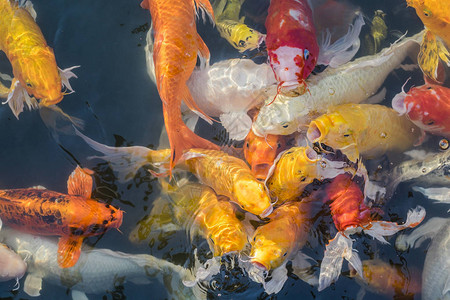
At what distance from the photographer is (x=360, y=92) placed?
3.90 m

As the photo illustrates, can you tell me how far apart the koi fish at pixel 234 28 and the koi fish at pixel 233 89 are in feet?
0.93

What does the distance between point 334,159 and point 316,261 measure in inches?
37.1

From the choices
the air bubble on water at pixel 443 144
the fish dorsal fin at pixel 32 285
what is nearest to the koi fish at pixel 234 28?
the air bubble on water at pixel 443 144

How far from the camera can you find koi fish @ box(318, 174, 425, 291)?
349cm

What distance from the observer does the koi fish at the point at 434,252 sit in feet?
11.3

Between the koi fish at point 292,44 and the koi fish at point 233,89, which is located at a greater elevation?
the koi fish at point 292,44

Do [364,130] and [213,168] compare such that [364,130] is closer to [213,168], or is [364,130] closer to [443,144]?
[443,144]

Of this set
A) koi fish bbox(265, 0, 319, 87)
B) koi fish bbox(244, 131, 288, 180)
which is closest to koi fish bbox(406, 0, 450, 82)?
koi fish bbox(265, 0, 319, 87)

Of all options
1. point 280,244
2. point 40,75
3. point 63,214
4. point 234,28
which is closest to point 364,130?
point 280,244

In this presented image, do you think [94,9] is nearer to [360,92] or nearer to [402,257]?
[360,92]

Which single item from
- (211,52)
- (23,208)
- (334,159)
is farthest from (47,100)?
(334,159)

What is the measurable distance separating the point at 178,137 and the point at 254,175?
30.8 inches

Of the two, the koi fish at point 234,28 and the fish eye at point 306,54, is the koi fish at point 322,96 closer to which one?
the fish eye at point 306,54

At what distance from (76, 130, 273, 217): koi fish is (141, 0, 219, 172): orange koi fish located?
0.14 m
